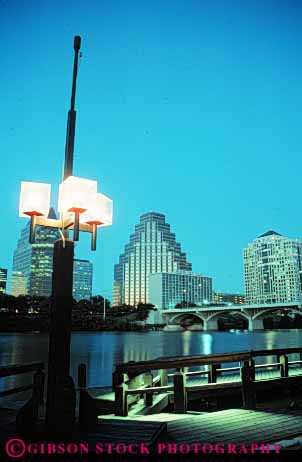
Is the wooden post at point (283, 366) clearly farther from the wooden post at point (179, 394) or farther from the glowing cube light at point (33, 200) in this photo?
the glowing cube light at point (33, 200)

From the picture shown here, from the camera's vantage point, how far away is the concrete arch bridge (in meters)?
98.7

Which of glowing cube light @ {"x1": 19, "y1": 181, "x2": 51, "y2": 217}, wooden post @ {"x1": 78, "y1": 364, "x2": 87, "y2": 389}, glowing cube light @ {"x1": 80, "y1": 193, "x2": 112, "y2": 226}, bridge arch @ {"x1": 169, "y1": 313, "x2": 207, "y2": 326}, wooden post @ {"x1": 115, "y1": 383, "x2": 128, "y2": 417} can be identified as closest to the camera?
glowing cube light @ {"x1": 19, "y1": 181, "x2": 51, "y2": 217}

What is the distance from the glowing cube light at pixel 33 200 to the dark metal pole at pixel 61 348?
0.55 meters

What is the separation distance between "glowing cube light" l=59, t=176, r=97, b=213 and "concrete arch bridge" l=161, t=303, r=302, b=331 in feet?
314

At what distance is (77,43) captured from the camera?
6.47m

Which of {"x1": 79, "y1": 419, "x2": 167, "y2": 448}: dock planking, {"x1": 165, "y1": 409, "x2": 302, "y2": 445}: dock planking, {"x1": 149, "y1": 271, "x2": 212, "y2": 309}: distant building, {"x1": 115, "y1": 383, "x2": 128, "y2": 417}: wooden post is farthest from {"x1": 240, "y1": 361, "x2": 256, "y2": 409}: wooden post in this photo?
{"x1": 149, "y1": 271, "x2": 212, "y2": 309}: distant building

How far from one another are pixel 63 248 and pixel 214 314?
371ft

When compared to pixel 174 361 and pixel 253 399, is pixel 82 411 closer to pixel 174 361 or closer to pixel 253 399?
pixel 174 361

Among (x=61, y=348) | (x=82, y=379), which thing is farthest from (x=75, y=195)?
(x=82, y=379)

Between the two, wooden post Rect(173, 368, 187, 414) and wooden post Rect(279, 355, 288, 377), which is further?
wooden post Rect(279, 355, 288, 377)

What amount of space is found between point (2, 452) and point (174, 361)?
3.76m

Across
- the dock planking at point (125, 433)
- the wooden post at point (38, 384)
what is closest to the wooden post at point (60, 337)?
the dock planking at point (125, 433)

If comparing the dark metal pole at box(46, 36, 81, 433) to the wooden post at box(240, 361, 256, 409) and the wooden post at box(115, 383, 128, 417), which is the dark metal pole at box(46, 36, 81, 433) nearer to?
the wooden post at box(115, 383, 128, 417)

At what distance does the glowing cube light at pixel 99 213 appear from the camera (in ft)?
20.0
